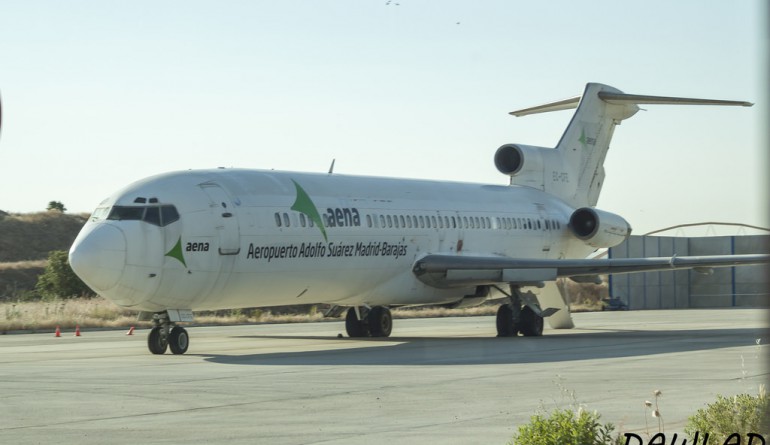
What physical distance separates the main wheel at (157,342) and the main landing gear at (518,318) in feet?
31.3

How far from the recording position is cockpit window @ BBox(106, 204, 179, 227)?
21.7 meters

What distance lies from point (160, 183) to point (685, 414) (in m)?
13.3

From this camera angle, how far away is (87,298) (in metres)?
50.2

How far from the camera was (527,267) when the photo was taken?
27.5 meters

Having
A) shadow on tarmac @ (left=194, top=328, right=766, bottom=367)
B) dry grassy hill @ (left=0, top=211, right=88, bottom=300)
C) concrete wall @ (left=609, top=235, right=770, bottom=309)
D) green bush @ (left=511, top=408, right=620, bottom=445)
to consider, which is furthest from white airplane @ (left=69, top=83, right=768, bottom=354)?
dry grassy hill @ (left=0, top=211, right=88, bottom=300)

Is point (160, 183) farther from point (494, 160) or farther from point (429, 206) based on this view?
point (494, 160)

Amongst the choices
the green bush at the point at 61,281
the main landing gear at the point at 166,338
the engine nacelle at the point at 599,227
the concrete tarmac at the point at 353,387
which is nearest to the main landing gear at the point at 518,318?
the concrete tarmac at the point at 353,387

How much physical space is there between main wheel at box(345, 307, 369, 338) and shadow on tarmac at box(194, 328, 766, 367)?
2.12ft

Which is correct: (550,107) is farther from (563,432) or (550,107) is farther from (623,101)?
(563,432)

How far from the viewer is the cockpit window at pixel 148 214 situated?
71.1ft

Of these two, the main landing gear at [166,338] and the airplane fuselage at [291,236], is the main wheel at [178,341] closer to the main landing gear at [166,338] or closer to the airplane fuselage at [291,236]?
the main landing gear at [166,338]

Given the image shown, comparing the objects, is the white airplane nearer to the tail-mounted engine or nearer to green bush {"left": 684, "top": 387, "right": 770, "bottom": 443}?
the tail-mounted engine

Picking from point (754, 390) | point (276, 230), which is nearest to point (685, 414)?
point (754, 390)

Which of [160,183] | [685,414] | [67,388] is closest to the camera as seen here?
[685,414]
